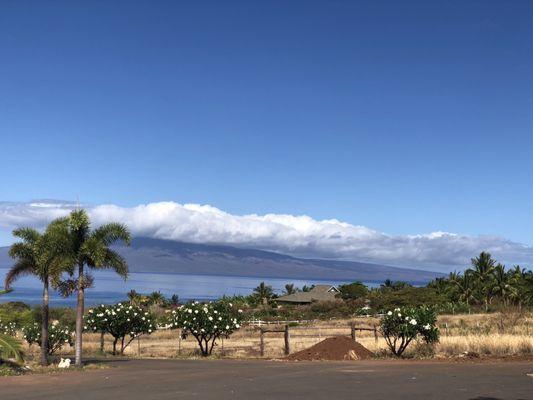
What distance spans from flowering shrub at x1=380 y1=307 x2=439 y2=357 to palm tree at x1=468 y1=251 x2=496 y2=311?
7655 cm

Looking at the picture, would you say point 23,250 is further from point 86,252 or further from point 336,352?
point 336,352

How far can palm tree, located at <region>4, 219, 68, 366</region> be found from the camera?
24.8 metres

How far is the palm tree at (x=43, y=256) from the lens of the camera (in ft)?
81.5

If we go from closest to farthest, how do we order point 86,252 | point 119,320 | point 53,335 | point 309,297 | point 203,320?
point 86,252 < point 203,320 < point 53,335 < point 119,320 < point 309,297

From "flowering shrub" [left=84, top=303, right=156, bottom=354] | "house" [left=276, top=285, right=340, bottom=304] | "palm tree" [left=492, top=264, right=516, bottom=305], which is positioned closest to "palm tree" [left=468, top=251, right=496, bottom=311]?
"palm tree" [left=492, top=264, right=516, bottom=305]

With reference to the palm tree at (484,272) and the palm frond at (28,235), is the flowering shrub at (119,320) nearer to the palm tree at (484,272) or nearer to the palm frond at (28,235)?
the palm frond at (28,235)

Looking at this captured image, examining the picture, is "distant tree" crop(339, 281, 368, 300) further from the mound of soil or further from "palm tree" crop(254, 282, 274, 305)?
the mound of soil

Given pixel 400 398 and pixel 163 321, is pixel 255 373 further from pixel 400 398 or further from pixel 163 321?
pixel 163 321

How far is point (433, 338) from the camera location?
26.0m

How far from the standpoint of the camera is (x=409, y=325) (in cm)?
2531

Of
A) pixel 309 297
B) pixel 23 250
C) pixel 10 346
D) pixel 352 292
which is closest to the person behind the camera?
pixel 10 346

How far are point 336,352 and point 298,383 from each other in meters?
10.9

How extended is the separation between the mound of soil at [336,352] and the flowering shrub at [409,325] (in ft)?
5.51

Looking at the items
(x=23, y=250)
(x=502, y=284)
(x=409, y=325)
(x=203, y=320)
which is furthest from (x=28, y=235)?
(x=502, y=284)
